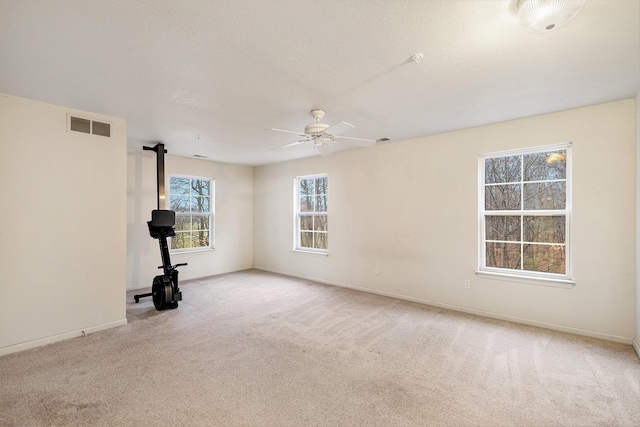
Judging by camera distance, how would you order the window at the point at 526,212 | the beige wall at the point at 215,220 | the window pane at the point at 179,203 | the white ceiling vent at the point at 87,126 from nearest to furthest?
the white ceiling vent at the point at 87,126, the window at the point at 526,212, the beige wall at the point at 215,220, the window pane at the point at 179,203

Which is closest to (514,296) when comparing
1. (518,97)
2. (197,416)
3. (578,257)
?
(578,257)

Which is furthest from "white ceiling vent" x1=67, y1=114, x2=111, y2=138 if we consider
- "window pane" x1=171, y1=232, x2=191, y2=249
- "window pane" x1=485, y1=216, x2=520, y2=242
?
"window pane" x1=485, y1=216, x2=520, y2=242

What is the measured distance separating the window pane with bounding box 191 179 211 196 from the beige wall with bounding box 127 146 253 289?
197 mm

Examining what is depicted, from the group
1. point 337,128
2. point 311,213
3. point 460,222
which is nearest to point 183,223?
point 311,213

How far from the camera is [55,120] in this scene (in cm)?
309

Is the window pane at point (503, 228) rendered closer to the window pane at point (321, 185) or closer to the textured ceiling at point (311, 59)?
the textured ceiling at point (311, 59)

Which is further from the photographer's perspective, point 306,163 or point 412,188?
point 306,163

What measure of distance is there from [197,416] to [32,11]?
8.89 ft

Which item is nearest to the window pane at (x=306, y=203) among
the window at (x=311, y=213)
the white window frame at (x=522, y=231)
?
the window at (x=311, y=213)

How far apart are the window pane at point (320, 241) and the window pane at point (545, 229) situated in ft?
11.0

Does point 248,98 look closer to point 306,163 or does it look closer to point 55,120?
point 55,120

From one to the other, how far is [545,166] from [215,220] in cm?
595

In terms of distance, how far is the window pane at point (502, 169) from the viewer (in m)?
3.71

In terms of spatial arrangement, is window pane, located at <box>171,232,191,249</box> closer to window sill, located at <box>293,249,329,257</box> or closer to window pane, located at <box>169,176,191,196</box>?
window pane, located at <box>169,176,191,196</box>
